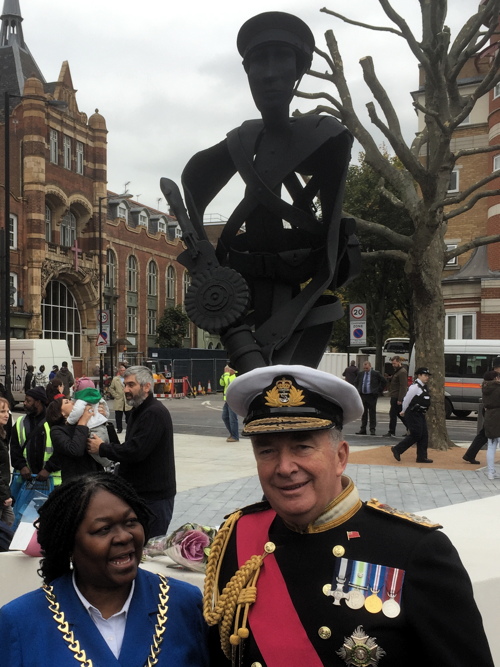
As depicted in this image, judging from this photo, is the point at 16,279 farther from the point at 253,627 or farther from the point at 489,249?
the point at 253,627

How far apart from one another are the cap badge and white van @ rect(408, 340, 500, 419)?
22.6 meters

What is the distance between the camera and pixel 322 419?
2105 millimetres

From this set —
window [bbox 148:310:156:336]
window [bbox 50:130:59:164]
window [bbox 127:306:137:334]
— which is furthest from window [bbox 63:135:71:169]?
window [bbox 148:310:156:336]

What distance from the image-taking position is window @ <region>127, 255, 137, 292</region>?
54594mm

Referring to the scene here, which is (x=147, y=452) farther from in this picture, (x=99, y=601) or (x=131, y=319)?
(x=131, y=319)

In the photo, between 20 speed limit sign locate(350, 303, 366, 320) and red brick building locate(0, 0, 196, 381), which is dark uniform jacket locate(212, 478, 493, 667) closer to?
20 speed limit sign locate(350, 303, 366, 320)

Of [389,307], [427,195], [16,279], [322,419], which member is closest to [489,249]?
[389,307]

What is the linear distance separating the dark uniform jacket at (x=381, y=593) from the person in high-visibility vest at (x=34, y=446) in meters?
4.50

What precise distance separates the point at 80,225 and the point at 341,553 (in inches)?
1890

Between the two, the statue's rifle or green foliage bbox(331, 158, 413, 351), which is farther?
green foliage bbox(331, 158, 413, 351)

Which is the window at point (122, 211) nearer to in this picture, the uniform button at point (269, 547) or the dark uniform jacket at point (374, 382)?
the dark uniform jacket at point (374, 382)

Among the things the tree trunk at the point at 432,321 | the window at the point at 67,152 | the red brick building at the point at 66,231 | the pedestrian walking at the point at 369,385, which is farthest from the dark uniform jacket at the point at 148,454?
the window at the point at 67,152

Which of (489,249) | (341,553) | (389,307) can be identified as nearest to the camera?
(341,553)

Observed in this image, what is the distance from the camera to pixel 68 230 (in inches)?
1839
